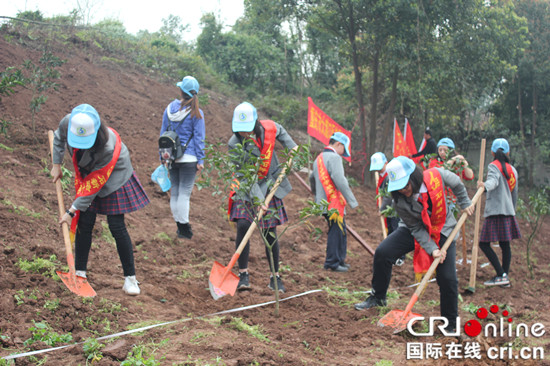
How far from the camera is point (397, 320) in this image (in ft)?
12.9

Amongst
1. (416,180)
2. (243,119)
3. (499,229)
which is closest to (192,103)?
(243,119)

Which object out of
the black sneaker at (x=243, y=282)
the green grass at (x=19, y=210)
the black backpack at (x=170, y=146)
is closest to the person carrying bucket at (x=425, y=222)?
the black sneaker at (x=243, y=282)

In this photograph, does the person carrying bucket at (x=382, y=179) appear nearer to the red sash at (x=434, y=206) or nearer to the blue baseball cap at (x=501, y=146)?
the blue baseball cap at (x=501, y=146)

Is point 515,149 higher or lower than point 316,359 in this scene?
higher

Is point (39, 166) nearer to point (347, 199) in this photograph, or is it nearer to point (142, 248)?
point (142, 248)

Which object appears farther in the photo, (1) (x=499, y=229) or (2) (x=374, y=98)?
(2) (x=374, y=98)

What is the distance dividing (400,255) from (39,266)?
2835 mm

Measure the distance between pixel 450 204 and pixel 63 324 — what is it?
121 inches

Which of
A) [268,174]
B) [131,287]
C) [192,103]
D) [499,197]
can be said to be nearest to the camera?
[131,287]

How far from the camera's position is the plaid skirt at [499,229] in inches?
232

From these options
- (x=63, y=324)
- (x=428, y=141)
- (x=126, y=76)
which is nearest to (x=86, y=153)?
(x=63, y=324)

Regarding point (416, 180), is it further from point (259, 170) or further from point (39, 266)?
point (39, 266)

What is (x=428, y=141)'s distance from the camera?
784 centimetres

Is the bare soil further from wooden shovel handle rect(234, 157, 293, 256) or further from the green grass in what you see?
wooden shovel handle rect(234, 157, 293, 256)
